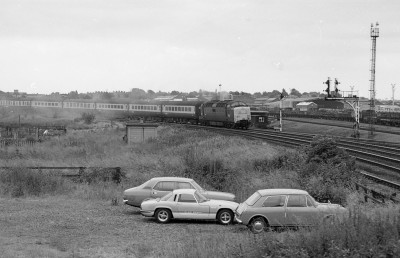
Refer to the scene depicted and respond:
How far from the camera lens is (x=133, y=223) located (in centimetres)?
1877

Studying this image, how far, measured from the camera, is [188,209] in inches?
743

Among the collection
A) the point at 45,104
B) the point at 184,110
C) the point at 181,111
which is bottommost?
the point at 181,111

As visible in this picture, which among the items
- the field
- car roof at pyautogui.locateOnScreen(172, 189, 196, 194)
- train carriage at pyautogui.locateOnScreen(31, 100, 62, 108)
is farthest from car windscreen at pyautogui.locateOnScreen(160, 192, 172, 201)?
train carriage at pyautogui.locateOnScreen(31, 100, 62, 108)

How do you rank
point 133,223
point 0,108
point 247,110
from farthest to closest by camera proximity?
1. point 0,108
2. point 247,110
3. point 133,223

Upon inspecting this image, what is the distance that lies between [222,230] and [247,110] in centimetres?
4027

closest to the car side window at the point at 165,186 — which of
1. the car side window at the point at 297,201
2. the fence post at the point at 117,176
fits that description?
the car side window at the point at 297,201

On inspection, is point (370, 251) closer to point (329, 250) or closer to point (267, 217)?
point (329, 250)

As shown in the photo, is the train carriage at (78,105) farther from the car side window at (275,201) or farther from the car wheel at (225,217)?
the car side window at (275,201)

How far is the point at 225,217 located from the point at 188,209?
1.32 m

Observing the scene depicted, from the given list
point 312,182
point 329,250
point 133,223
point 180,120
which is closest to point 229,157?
point 312,182

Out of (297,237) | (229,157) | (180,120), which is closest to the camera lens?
(297,237)

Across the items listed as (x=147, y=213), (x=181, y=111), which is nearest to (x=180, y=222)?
(x=147, y=213)

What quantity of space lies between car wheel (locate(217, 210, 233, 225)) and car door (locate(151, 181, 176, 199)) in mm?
2735

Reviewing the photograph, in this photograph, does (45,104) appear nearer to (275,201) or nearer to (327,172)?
(327,172)
